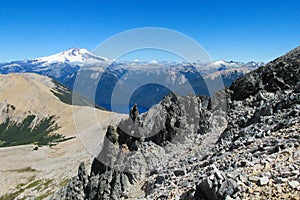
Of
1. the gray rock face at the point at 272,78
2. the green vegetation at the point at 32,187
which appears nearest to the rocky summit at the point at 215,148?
the gray rock face at the point at 272,78

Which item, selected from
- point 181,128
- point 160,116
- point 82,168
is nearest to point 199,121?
point 181,128

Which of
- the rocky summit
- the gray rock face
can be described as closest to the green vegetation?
the rocky summit

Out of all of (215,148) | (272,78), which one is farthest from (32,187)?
(215,148)

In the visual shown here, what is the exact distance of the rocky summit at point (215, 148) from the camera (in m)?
17.2

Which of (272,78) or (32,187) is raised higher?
(272,78)

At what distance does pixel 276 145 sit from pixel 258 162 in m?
2.77

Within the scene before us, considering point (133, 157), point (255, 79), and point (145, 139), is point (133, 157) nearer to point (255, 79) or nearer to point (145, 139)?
point (145, 139)

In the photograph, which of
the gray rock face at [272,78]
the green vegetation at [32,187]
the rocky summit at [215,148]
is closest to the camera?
the rocky summit at [215,148]

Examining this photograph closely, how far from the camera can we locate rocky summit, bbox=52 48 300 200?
56.5 feet

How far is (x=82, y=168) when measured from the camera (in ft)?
182

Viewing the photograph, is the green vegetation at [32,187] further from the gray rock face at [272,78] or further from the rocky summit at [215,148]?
the gray rock face at [272,78]

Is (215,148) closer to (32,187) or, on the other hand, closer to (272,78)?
(272,78)

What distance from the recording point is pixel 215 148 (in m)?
30.7

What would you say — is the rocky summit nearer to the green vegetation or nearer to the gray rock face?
the gray rock face
